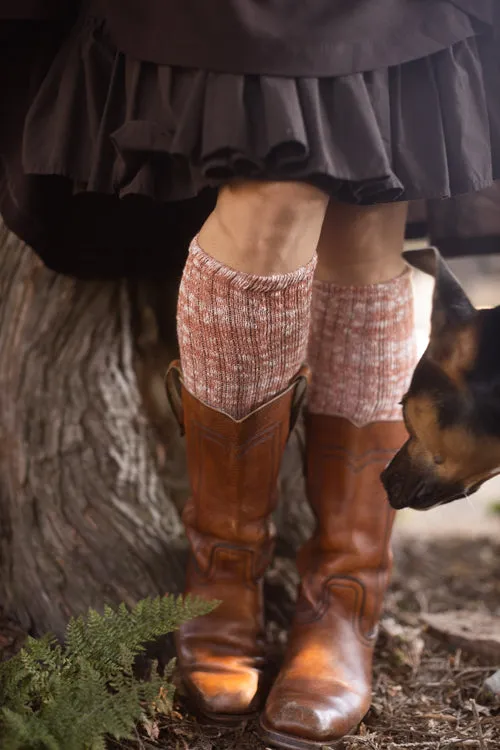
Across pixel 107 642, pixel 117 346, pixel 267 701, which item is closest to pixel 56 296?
pixel 117 346

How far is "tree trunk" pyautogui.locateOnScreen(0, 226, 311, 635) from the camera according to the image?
1813 mm

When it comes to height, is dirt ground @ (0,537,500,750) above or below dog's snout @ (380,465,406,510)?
below

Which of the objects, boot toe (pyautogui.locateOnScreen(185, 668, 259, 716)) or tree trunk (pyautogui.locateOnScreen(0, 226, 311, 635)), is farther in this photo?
tree trunk (pyautogui.locateOnScreen(0, 226, 311, 635))

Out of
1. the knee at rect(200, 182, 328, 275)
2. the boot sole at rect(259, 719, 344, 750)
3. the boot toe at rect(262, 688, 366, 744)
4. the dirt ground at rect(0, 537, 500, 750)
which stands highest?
the knee at rect(200, 182, 328, 275)

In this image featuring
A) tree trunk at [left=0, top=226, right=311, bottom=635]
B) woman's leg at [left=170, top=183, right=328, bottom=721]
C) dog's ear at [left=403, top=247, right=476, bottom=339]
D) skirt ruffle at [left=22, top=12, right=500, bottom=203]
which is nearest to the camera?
skirt ruffle at [left=22, top=12, right=500, bottom=203]

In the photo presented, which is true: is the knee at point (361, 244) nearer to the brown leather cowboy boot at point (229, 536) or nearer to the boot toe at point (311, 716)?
the brown leather cowboy boot at point (229, 536)

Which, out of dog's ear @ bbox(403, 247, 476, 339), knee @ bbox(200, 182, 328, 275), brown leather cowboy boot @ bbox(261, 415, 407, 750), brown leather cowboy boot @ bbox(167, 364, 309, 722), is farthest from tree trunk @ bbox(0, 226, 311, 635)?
dog's ear @ bbox(403, 247, 476, 339)

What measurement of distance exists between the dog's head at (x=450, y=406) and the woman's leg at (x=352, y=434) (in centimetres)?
12

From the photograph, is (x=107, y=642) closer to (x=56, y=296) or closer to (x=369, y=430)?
(x=369, y=430)

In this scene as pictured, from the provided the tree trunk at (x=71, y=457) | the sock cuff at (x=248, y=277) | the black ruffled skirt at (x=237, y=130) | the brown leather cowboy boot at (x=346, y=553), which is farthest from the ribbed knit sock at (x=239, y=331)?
the tree trunk at (x=71, y=457)

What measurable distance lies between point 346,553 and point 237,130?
854 millimetres

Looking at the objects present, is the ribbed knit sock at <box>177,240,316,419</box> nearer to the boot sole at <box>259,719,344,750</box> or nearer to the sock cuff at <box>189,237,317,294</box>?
the sock cuff at <box>189,237,317,294</box>

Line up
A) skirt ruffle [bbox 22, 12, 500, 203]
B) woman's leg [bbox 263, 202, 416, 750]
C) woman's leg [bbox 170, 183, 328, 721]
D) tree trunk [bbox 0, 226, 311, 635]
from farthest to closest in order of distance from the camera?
tree trunk [bbox 0, 226, 311, 635] → woman's leg [bbox 263, 202, 416, 750] → woman's leg [bbox 170, 183, 328, 721] → skirt ruffle [bbox 22, 12, 500, 203]

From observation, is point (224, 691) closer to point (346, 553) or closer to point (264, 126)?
point (346, 553)
